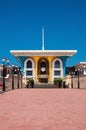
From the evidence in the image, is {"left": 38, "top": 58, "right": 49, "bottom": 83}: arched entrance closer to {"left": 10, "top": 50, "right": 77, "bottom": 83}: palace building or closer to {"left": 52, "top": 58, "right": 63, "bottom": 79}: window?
{"left": 10, "top": 50, "right": 77, "bottom": 83}: palace building

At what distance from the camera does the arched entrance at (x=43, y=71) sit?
80.1 metres

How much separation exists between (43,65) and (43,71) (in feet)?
5.07

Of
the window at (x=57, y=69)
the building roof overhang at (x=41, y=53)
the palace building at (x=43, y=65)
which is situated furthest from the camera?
the window at (x=57, y=69)

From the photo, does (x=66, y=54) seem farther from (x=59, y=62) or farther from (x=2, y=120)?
(x=2, y=120)

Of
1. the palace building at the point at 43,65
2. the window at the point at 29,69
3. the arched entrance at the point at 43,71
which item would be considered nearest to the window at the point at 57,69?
the palace building at the point at 43,65

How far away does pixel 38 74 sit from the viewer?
80312 mm

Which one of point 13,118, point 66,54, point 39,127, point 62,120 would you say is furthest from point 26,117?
point 66,54

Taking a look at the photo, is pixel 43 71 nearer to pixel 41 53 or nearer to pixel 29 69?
pixel 29 69

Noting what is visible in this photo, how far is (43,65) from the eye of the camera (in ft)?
265

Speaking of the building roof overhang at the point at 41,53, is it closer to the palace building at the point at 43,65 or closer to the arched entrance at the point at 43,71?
the palace building at the point at 43,65

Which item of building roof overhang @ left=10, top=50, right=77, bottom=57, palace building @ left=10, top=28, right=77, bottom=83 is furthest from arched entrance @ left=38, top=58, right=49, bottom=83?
building roof overhang @ left=10, top=50, right=77, bottom=57

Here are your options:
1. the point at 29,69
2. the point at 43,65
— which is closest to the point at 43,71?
the point at 43,65

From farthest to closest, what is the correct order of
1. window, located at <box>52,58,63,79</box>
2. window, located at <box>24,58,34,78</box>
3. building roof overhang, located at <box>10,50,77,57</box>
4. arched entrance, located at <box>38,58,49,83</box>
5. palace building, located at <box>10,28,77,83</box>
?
arched entrance, located at <box>38,58,49,83</box>
window, located at <box>24,58,34,78</box>
window, located at <box>52,58,63,79</box>
palace building, located at <box>10,28,77,83</box>
building roof overhang, located at <box>10,50,77,57</box>

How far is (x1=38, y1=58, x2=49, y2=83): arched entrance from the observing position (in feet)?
263
